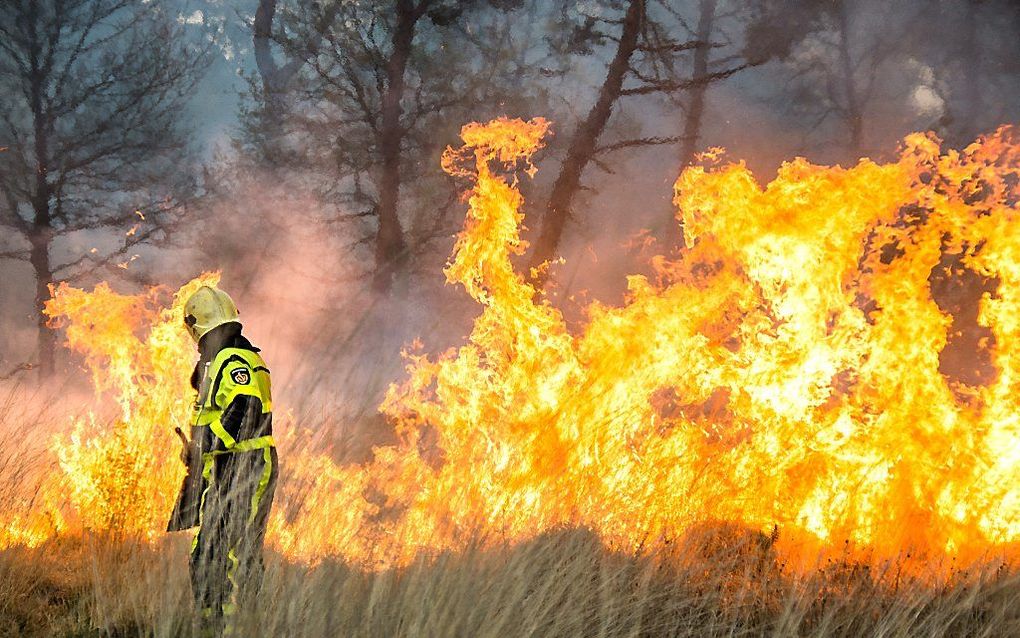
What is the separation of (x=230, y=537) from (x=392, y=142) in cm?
1328

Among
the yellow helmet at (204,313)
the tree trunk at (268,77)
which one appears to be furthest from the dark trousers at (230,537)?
the tree trunk at (268,77)

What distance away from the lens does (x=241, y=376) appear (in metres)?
4.24

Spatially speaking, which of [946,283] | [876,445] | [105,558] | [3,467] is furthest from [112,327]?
[946,283]

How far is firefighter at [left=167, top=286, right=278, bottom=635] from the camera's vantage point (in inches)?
151

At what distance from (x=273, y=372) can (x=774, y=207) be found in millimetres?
9331

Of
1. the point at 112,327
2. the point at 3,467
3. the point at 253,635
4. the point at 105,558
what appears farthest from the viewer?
the point at 112,327

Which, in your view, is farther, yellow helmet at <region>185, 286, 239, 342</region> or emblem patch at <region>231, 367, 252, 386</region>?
yellow helmet at <region>185, 286, 239, 342</region>

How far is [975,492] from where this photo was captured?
7.05m

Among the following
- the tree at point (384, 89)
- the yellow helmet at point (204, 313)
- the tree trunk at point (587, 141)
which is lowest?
the yellow helmet at point (204, 313)

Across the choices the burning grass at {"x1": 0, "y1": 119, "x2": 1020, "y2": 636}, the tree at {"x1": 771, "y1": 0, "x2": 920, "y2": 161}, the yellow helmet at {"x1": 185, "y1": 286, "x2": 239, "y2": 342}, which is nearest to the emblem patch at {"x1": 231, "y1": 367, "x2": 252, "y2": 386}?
the yellow helmet at {"x1": 185, "y1": 286, "x2": 239, "y2": 342}

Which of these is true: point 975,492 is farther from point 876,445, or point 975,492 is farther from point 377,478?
point 377,478

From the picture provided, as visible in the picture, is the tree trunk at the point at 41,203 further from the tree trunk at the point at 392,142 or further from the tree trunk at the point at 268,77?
the tree trunk at the point at 392,142

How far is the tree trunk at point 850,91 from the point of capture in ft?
70.8

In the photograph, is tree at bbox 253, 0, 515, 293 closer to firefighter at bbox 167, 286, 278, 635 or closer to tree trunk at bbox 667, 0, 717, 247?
tree trunk at bbox 667, 0, 717, 247
